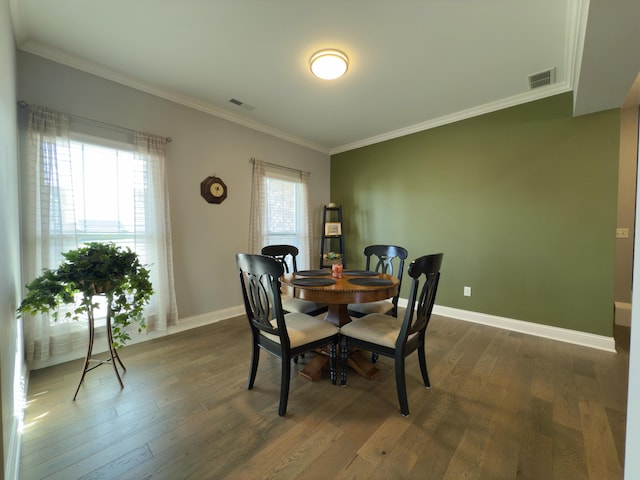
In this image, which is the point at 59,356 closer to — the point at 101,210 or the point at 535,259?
the point at 101,210

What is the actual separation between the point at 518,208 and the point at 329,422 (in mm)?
2974

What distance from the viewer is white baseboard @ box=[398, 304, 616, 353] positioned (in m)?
2.48

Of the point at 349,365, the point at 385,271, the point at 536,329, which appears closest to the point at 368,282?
the point at 349,365

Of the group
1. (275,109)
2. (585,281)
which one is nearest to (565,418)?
(585,281)

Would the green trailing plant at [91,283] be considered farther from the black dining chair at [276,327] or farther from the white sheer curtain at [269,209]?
the white sheer curtain at [269,209]

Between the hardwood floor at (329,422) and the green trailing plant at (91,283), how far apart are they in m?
0.50

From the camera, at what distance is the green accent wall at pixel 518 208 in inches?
98.7

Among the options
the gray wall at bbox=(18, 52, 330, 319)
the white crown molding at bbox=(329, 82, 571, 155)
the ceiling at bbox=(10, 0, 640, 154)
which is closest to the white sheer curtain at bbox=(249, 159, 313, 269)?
the gray wall at bbox=(18, 52, 330, 319)

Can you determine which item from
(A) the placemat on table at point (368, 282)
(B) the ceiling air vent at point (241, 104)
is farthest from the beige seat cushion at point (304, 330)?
(B) the ceiling air vent at point (241, 104)

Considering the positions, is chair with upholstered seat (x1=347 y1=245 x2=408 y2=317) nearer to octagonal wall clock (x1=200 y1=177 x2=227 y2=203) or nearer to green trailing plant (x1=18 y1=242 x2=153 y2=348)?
green trailing plant (x1=18 y1=242 x2=153 y2=348)

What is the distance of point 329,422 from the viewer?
5.01ft

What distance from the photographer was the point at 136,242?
2582 millimetres

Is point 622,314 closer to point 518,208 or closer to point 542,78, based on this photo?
point 518,208

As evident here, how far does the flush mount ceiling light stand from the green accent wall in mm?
1905
